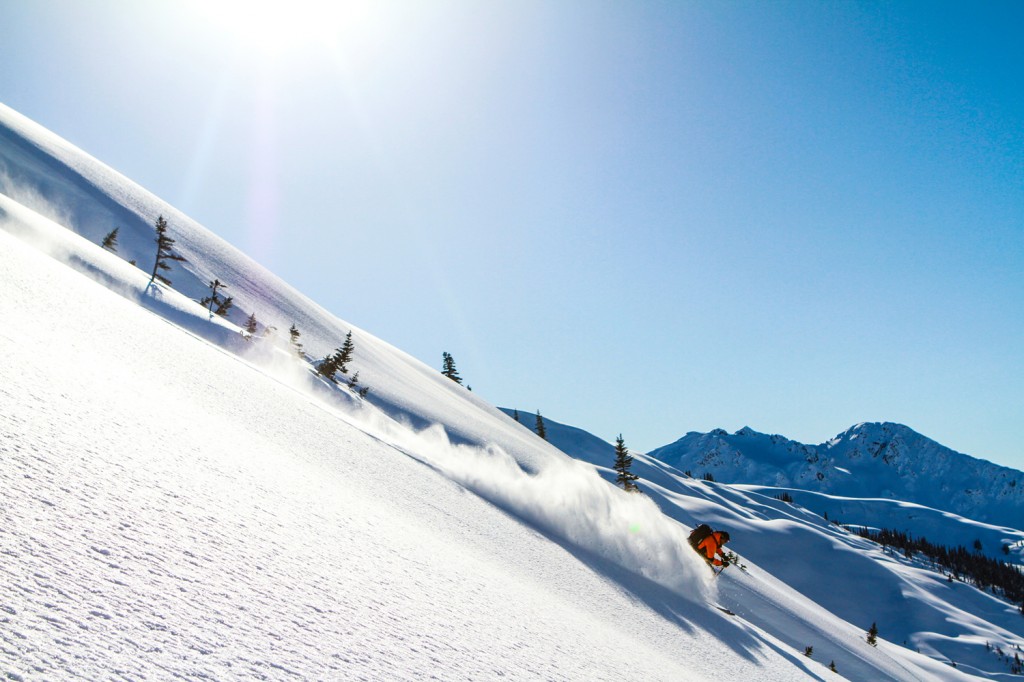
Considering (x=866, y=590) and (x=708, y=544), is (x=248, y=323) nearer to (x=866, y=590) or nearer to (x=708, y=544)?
(x=708, y=544)

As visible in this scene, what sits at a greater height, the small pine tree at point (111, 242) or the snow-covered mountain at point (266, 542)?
the small pine tree at point (111, 242)

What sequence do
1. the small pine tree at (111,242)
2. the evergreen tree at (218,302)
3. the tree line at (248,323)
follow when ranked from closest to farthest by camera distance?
the tree line at (248,323), the evergreen tree at (218,302), the small pine tree at (111,242)

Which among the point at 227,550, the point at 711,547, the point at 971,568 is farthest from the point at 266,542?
the point at 971,568

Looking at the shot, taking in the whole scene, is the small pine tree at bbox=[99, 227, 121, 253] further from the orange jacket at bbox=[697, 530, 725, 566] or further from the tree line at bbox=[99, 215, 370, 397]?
the orange jacket at bbox=[697, 530, 725, 566]

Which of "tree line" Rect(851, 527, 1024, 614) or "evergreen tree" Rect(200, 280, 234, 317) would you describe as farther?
"tree line" Rect(851, 527, 1024, 614)

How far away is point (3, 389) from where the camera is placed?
406 centimetres

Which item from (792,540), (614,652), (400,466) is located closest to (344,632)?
(614,652)

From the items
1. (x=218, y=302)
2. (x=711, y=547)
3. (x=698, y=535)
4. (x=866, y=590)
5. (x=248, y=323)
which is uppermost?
(x=698, y=535)

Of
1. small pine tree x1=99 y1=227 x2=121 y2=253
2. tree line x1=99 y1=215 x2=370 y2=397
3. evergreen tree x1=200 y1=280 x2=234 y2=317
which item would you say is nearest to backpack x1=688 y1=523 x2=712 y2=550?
tree line x1=99 y1=215 x2=370 y2=397

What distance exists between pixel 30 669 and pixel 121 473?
219cm

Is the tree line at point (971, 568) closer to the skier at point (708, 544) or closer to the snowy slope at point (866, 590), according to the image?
the snowy slope at point (866, 590)

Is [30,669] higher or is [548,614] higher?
[30,669]

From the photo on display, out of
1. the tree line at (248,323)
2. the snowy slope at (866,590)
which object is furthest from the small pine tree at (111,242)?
the snowy slope at (866,590)

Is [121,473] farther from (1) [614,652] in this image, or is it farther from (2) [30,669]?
(1) [614,652]
